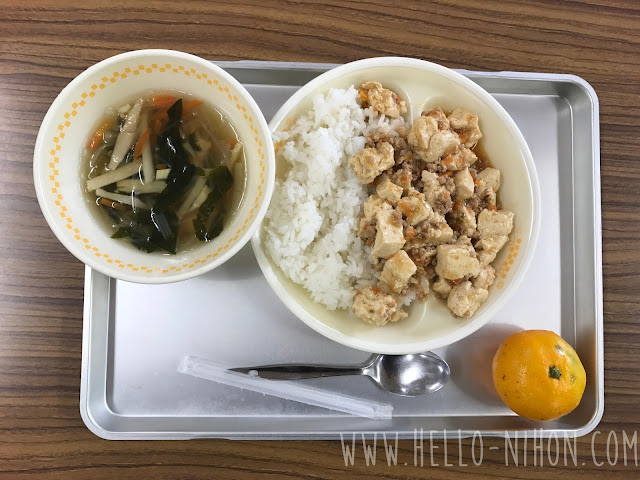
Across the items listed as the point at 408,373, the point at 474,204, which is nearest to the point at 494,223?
the point at 474,204

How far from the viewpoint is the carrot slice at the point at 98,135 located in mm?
1460

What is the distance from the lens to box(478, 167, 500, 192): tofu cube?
1684 millimetres

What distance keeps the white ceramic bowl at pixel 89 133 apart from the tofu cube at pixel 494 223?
2.38 ft

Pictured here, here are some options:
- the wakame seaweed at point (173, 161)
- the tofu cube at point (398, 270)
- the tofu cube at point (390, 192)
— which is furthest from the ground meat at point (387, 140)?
the wakame seaweed at point (173, 161)

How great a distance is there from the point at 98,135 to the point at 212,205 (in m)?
Result: 0.38

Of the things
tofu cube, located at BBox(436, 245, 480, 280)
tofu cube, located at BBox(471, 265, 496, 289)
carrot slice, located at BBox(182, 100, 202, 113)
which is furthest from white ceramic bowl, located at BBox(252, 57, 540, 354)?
carrot slice, located at BBox(182, 100, 202, 113)

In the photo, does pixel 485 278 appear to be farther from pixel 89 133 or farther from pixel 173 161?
pixel 89 133

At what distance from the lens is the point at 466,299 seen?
1.57 meters

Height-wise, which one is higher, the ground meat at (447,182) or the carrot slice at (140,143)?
the carrot slice at (140,143)

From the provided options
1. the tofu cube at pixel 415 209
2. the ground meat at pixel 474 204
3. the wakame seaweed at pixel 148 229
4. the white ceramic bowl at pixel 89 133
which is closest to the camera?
the white ceramic bowl at pixel 89 133

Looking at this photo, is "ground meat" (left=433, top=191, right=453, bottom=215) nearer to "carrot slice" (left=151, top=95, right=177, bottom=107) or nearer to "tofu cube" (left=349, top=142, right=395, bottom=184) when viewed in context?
"tofu cube" (left=349, top=142, right=395, bottom=184)

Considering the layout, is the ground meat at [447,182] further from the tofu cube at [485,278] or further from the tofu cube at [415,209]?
the tofu cube at [485,278]

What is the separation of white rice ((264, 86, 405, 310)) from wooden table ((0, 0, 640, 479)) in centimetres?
39

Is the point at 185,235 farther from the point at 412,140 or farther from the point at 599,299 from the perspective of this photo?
the point at 599,299
